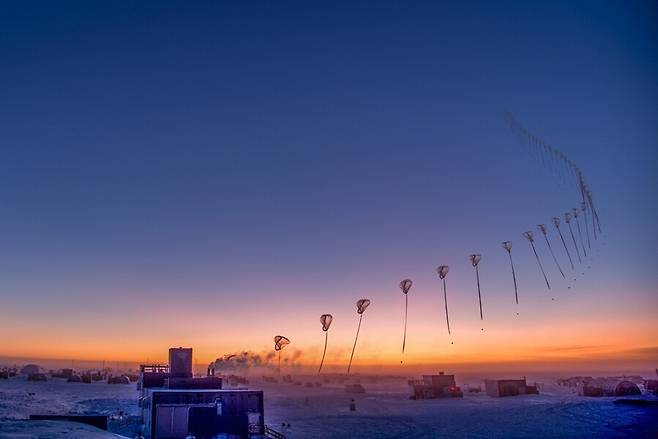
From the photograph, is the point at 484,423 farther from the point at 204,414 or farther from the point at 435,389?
the point at 435,389

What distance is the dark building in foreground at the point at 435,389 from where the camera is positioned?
430 feet

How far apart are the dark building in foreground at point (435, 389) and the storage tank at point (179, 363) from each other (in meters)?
87.4

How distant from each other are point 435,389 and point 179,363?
92.0 meters

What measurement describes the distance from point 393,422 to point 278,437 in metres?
39.7

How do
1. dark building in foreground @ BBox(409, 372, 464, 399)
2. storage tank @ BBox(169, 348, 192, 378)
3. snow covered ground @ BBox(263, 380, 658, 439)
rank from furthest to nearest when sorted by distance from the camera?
dark building in foreground @ BBox(409, 372, 464, 399) → snow covered ground @ BBox(263, 380, 658, 439) → storage tank @ BBox(169, 348, 192, 378)

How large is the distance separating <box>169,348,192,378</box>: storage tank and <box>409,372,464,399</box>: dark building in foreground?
87405mm

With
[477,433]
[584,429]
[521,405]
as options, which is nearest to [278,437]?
[477,433]

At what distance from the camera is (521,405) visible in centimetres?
10794

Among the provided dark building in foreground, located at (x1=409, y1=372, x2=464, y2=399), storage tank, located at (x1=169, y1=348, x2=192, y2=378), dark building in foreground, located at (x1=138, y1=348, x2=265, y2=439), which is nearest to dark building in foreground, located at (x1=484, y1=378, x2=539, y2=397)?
dark building in foreground, located at (x1=409, y1=372, x2=464, y2=399)

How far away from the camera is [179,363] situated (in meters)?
59.0

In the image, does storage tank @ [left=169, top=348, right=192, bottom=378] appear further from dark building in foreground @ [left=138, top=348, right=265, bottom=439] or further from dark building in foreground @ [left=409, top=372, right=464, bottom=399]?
dark building in foreground @ [left=409, top=372, right=464, bottom=399]

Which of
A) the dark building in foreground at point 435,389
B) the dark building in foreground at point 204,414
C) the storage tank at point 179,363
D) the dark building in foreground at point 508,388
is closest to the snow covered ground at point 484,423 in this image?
the storage tank at point 179,363

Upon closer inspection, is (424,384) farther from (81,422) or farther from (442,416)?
(81,422)

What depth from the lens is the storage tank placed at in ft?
192
